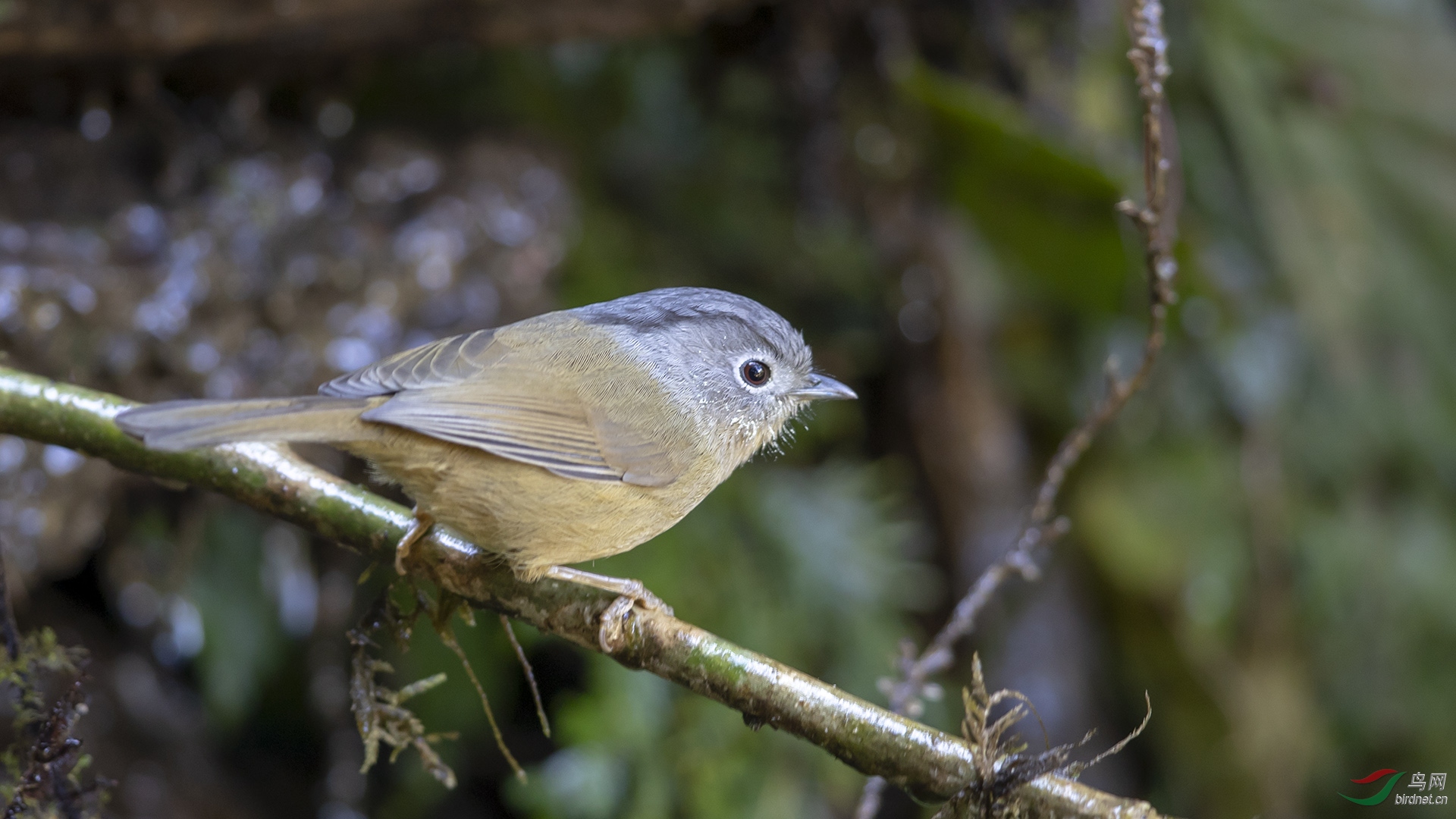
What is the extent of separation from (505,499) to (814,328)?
289 cm

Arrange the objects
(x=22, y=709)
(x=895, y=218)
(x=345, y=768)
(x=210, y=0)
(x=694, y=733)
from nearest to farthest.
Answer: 1. (x=22, y=709)
2. (x=210, y=0)
3. (x=694, y=733)
4. (x=345, y=768)
5. (x=895, y=218)

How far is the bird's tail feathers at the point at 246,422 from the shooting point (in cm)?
158

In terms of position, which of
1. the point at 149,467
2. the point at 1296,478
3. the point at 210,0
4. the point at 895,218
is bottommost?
the point at 1296,478

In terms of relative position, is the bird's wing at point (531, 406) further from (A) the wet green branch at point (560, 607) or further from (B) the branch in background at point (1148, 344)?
(B) the branch in background at point (1148, 344)

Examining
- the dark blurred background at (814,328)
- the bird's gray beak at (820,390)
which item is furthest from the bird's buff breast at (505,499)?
the dark blurred background at (814,328)

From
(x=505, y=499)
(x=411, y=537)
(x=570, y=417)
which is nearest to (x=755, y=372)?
(x=570, y=417)

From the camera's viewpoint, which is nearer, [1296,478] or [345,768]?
[345,768]

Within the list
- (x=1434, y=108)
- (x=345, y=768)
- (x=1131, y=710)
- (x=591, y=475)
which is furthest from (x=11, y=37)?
(x=1434, y=108)

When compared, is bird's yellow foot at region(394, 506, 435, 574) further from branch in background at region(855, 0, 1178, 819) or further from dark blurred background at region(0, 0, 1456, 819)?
dark blurred background at region(0, 0, 1456, 819)

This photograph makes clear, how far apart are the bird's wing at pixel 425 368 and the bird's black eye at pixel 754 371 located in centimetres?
52

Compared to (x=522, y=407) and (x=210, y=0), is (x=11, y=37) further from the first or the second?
(x=522, y=407)

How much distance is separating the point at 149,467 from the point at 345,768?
2.39m

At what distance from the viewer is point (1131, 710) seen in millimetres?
4543

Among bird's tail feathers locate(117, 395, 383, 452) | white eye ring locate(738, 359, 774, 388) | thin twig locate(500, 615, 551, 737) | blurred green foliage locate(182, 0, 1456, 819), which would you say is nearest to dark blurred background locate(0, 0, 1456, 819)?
blurred green foliage locate(182, 0, 1456, 819)
